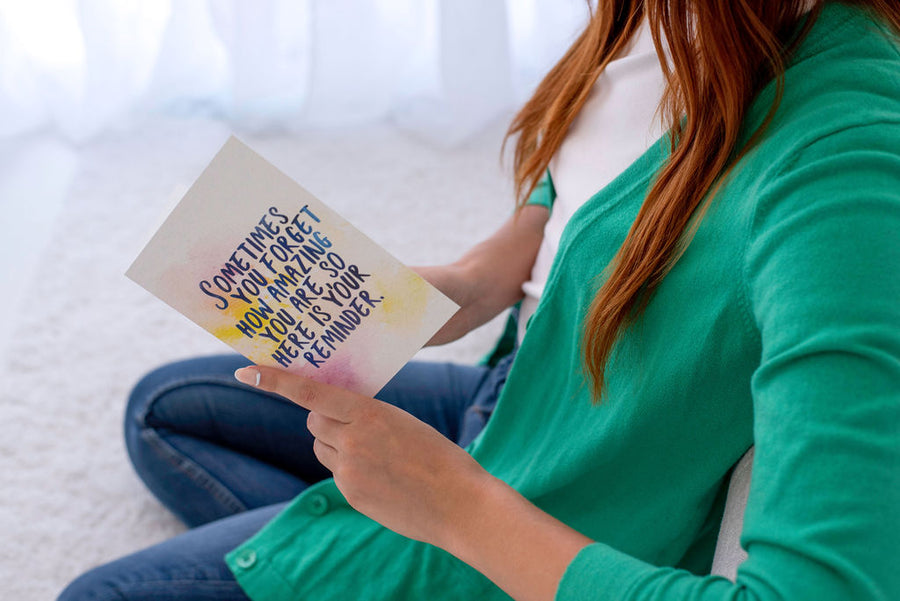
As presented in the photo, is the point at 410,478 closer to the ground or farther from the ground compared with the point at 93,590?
farther from the ground

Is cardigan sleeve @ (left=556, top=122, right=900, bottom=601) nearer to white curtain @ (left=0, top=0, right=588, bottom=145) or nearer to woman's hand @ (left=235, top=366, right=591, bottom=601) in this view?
woman's hand @ (left=235, top=366, right=591, bottom=601)

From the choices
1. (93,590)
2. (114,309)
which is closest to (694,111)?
(93,590)

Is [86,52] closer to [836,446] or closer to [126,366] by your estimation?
[126,366]

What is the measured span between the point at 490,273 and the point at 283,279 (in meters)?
→ 0.34

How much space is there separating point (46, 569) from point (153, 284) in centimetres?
74

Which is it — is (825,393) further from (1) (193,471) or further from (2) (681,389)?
(1) (193,471)

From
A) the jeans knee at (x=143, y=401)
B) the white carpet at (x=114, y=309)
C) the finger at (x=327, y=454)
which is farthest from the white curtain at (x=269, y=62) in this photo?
the finger at (x=327, y=454)

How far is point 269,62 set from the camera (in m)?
2.10

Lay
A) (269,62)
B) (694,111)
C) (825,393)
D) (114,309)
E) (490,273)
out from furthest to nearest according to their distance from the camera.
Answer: (269,62)
(114,309)
(490,273)
(694,111)
(825,393)

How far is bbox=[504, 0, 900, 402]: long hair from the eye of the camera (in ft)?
1.76

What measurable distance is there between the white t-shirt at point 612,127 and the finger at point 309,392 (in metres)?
0.27

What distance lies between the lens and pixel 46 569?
3.66 feet

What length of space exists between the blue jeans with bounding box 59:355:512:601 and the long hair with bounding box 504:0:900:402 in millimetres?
385

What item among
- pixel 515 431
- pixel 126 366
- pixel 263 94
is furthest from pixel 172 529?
pixel 263 94
